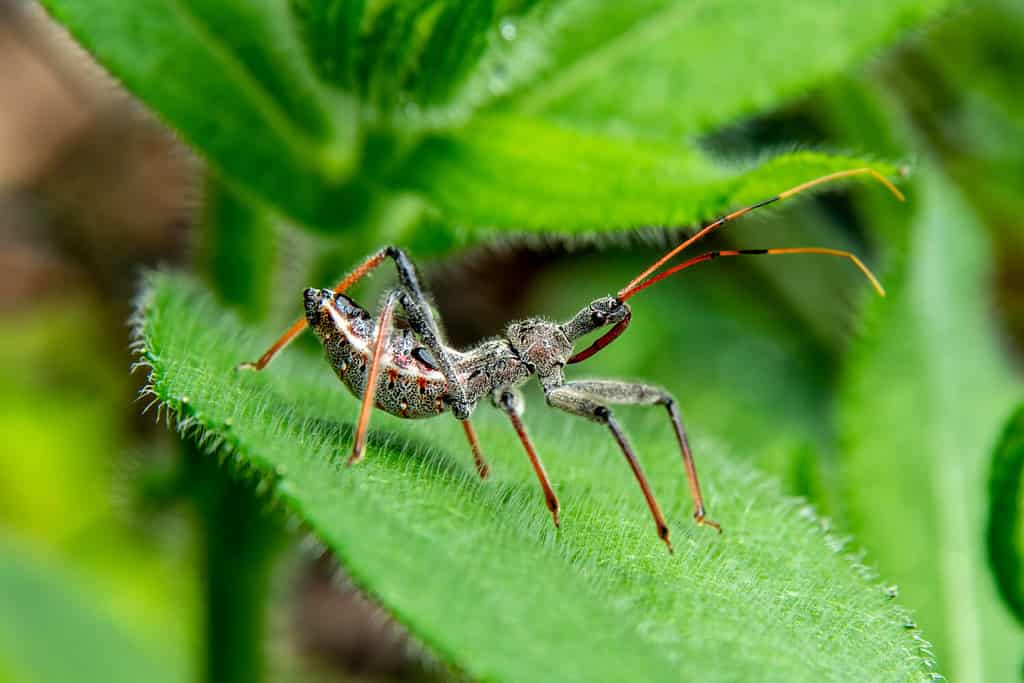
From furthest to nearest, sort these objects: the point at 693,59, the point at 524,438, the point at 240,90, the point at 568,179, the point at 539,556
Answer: the point at 693,59
the point at 240,90
the point at 568,179
the point at 524,438
the point at 539,556

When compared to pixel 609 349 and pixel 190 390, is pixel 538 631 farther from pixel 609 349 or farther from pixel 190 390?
pixel 609 349

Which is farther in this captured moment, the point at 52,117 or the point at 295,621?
the point at 52,117

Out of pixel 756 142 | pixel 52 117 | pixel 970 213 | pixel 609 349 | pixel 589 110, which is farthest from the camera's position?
pixel 52 117

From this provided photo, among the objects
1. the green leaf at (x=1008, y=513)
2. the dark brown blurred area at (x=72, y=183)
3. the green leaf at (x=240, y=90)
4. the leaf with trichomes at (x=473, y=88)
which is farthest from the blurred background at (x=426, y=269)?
the green leaf at (x=1008, y=513)

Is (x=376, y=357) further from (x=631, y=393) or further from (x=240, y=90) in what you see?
(x=240, y=90)

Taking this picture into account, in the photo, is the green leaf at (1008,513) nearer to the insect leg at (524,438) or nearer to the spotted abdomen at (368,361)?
the insect leg at (524,438)

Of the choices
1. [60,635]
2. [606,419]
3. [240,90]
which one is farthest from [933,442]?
[60,635]

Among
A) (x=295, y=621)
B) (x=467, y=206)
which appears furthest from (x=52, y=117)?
(x=467, y=206)
